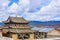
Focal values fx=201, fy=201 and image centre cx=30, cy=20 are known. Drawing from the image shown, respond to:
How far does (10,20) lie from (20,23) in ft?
4.64

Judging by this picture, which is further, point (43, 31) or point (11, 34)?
point (43, 31)

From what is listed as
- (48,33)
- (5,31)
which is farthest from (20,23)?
(48,33)

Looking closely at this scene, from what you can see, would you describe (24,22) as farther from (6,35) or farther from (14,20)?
(6,35)

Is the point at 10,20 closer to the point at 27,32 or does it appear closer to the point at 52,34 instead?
the point at 27,32

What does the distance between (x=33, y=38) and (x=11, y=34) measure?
8.60 feet

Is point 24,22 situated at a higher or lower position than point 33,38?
higher

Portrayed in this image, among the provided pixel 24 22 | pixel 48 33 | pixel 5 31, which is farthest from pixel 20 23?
pixel 48 33

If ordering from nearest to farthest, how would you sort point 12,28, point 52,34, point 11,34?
point 11,34 → point 12,28 → point 52,34

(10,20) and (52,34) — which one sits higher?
(10,20)

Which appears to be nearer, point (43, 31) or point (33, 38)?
point (33, 38)

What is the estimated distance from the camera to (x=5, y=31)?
84.1 feet

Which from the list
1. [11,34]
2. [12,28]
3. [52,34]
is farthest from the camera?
[52,34]

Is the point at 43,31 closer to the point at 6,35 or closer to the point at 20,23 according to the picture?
the point at 20,23

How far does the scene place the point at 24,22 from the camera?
87.8 feet
